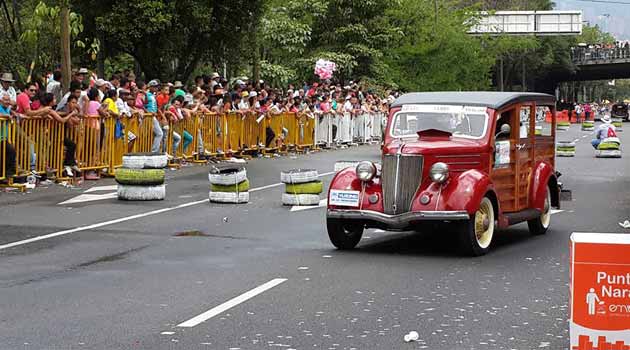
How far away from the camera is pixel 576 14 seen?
8062 cm

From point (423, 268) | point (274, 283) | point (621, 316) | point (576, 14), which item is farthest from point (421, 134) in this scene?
point (576, 14)

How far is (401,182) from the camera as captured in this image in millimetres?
12352

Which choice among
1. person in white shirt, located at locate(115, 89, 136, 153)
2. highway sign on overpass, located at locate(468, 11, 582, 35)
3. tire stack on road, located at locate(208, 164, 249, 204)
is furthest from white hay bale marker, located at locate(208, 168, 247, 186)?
highway sign on overpass, located at locate(468, 11, 582, 35)

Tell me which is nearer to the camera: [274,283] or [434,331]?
[434,331]

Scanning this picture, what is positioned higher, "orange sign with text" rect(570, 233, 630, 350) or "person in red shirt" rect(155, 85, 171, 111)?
"person in red shirt" rect(155, 85, 171, 111)

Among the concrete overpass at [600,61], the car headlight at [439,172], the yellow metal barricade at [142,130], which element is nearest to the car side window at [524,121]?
the car headlight at [439,172]

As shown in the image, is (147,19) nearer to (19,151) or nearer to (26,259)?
(19,151)

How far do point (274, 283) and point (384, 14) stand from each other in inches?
1776

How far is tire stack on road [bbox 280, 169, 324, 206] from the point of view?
17281mm

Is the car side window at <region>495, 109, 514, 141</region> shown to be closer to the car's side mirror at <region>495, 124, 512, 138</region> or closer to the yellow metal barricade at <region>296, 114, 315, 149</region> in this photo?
the car's side mirror at <region>495, 124, 512, 138</region>

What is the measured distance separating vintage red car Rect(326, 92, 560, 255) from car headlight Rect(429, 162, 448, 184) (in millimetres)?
11

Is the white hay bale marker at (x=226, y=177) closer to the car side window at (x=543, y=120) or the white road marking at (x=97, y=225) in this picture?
the white road marking at (x=97, y=225)

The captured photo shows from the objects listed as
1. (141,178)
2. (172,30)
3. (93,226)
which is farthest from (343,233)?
(172,30)

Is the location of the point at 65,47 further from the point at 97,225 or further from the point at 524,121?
the point at 524,121
